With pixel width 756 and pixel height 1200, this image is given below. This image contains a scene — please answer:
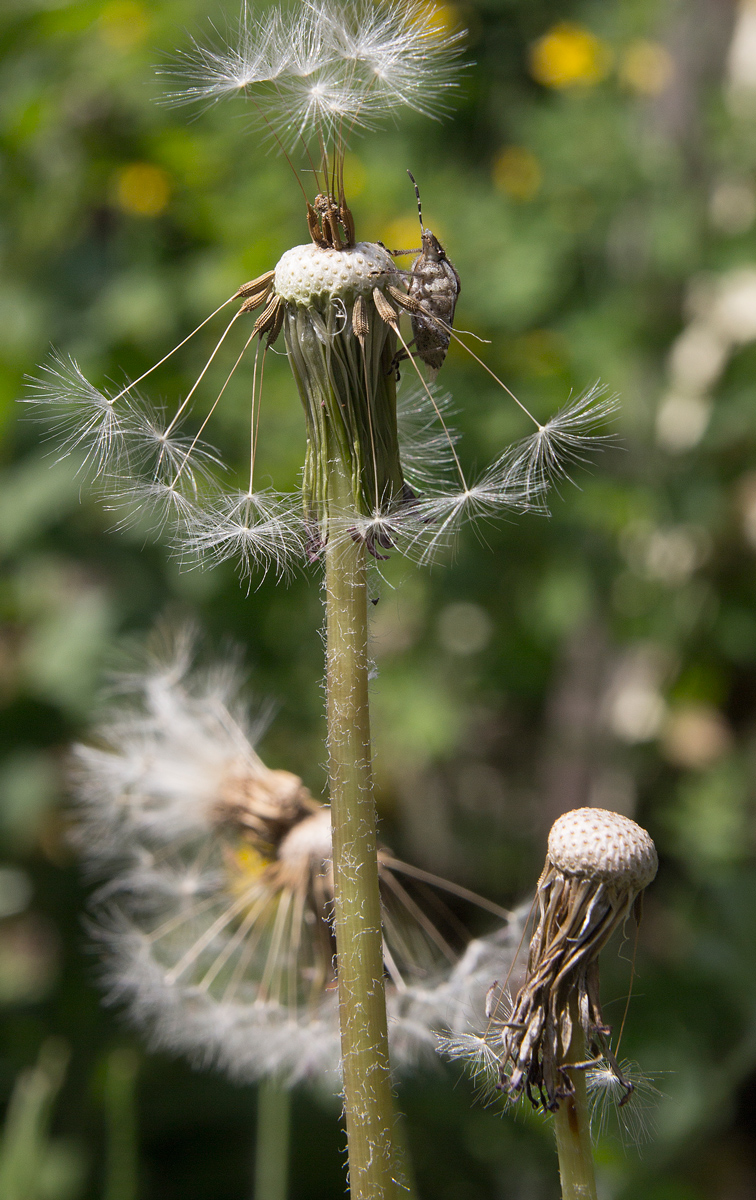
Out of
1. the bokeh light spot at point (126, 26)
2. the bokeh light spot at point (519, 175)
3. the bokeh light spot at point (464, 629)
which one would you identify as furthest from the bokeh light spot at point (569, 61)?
the bokeh light spot at point (464, 629)

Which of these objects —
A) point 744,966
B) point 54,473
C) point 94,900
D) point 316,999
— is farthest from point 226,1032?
point 54,473

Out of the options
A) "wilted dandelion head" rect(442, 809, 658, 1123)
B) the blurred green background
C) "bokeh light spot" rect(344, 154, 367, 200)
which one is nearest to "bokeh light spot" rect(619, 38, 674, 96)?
the blurred green background

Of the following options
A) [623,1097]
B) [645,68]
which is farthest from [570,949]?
[645,68]

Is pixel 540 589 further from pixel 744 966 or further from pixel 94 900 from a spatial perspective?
pixel 94 900

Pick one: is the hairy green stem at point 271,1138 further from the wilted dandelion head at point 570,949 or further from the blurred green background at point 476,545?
the wilted dandelion head at point 570,949

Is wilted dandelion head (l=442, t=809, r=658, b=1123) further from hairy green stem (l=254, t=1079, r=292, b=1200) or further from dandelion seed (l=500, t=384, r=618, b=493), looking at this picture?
hairy green stem (l=254, t=1079, r=292, b=1200)
